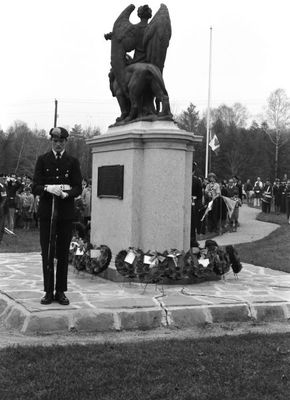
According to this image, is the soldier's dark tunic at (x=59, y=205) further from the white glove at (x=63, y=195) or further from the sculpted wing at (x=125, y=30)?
the sculpted wing at (x=125, y=30)

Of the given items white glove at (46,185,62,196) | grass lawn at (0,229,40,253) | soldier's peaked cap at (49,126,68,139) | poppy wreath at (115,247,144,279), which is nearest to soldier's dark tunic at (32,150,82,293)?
white glove at (46,185,62,196)

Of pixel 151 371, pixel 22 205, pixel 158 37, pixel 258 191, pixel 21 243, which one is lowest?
pixel 151 371

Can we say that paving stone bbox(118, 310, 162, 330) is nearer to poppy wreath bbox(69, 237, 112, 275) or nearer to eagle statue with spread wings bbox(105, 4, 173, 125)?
poppy wreath bbox(69, 237, 112, 275)

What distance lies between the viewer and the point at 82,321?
5.98 m

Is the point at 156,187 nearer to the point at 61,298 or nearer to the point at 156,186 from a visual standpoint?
the point at 156,186

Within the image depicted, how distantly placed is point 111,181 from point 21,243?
714cm

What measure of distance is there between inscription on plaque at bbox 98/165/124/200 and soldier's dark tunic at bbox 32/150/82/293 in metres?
2.24

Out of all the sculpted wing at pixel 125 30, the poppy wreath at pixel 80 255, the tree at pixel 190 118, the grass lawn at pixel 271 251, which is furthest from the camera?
the tree at pixel 190 118

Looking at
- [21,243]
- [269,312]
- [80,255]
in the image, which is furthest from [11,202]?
[269,312]

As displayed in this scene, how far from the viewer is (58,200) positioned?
6535mm

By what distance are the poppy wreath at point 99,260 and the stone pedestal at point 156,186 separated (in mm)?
464

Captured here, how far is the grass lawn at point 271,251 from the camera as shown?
1137cm

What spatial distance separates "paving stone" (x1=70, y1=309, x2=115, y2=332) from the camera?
5965mm

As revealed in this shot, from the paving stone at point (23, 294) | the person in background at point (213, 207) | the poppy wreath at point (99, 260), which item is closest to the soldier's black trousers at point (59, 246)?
the paving stone at point (23, 294)
